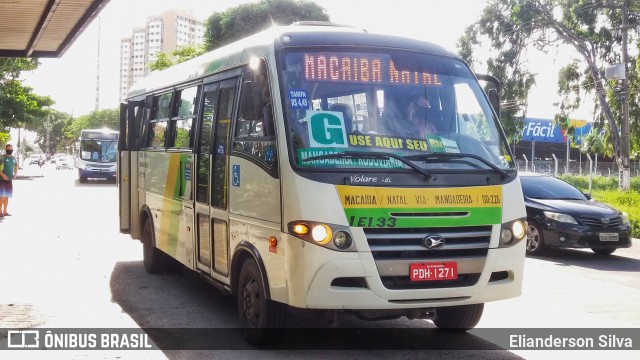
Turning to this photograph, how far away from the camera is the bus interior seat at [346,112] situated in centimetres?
600

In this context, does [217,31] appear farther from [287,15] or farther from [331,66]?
[331,66]

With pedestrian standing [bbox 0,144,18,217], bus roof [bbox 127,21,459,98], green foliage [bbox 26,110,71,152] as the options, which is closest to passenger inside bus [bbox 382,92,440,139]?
bus roof [bbox 127,21,459,98]

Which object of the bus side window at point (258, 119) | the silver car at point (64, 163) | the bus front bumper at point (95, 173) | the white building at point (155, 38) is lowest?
the silver car at point (64, 163)

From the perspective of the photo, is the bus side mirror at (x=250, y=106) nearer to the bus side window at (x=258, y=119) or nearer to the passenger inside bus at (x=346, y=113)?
the bus side window at (x=258, y=119)

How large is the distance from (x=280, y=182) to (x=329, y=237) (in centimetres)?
63

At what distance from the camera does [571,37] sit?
33.1 meters

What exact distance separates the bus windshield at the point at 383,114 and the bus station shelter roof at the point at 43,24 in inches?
214

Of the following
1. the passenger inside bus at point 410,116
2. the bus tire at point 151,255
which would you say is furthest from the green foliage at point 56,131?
the passenger inside bus at point 410,116

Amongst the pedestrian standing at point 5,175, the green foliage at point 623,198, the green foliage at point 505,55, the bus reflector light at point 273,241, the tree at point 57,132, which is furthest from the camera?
the tree at point 57,132

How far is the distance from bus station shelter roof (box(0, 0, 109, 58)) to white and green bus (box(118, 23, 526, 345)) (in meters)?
4.70

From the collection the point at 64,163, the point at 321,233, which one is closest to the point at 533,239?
the point at 321,233

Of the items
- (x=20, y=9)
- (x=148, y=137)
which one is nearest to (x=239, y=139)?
(x=148, y=137)

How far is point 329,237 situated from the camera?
5.58m

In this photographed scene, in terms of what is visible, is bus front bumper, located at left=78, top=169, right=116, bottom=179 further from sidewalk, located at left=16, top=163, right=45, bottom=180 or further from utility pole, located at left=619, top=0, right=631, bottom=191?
utility pole, located at left=619, top=0, right=631, bottom=191
